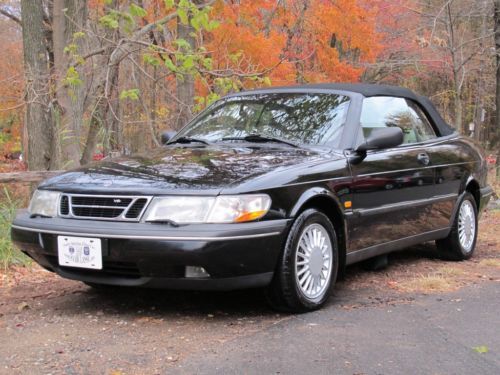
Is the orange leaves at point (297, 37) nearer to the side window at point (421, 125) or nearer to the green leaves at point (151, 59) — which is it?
the green leaves at point (151, 59)

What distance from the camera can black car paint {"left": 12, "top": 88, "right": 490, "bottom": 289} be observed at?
3463mm

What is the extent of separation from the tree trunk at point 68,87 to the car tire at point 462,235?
506 cm

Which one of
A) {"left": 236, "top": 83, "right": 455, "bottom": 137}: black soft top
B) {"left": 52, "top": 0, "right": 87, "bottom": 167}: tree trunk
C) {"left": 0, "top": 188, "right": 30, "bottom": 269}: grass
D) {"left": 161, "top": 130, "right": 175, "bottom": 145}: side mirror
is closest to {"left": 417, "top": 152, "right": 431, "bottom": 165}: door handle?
{"left": 236, "top": 83, "right": 455, "bottom": 137}: black soft top

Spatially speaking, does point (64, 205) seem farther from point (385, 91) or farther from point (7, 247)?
point (385, 91)

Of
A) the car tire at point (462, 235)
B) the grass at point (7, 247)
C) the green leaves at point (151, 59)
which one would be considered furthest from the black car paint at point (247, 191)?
the green leaves at point (151, 59)

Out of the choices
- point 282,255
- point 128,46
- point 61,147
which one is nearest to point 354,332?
point 282,255

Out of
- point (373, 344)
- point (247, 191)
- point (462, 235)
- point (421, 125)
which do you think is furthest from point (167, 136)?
point (462, 235)

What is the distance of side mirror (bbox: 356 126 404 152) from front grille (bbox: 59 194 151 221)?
1.80 metres

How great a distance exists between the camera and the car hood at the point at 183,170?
11.8ft

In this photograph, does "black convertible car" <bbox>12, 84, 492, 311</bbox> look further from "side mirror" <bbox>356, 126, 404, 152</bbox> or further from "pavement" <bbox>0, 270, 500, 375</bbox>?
"pavement" <bbox>0, 270, 500, 375</bbox>

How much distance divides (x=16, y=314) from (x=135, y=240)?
118cm

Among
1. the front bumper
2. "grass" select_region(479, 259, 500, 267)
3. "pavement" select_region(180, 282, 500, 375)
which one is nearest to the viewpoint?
"pavement" select_region(180, 282, 500, 375)

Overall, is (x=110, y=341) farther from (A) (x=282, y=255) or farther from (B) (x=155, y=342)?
(A) (x=282, y=255)

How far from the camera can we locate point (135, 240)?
11.3ft
